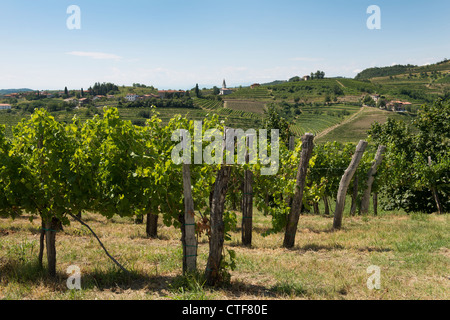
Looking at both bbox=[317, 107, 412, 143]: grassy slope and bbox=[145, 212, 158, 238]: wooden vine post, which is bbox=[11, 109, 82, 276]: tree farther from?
bbox=[317, 107, 412, 143]: grassy slope

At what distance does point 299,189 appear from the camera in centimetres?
782

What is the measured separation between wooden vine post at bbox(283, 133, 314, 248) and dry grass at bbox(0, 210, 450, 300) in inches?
14.2

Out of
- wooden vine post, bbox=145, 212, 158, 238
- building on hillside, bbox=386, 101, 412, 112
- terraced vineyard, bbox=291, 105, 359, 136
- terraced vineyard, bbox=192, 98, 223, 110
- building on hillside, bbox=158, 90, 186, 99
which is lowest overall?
wooden vine post, bbox=145, 212, 158, 238

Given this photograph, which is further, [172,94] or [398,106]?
[172,94]

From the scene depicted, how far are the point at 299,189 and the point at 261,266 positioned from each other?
243 cm

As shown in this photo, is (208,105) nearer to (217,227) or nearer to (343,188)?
(343,188)

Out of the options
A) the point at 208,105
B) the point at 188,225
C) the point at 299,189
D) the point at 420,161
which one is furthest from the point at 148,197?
the point at 208,105

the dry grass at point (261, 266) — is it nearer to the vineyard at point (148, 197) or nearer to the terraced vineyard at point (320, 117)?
the vineyard at point (148, 197)

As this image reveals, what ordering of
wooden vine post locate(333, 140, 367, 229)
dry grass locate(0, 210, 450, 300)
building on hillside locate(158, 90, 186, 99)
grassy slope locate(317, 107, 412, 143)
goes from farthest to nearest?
1. building on hillside locate(158, 90, 186, 99)
2. grassy slope locate(317, 107, 412, 143)
3. wooden vine post locate(333, 140, 367, 229)
4. dry grass locate(0, 210, 450, 300)

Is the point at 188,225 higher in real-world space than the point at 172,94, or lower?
lower

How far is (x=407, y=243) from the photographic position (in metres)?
7.40

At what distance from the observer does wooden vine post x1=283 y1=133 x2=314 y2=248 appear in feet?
25.5

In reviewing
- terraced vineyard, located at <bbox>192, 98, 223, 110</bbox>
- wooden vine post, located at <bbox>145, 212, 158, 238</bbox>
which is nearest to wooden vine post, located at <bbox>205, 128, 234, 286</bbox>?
wooden vine post, located at <bbox>145, 212, 158, 238</bbox>
